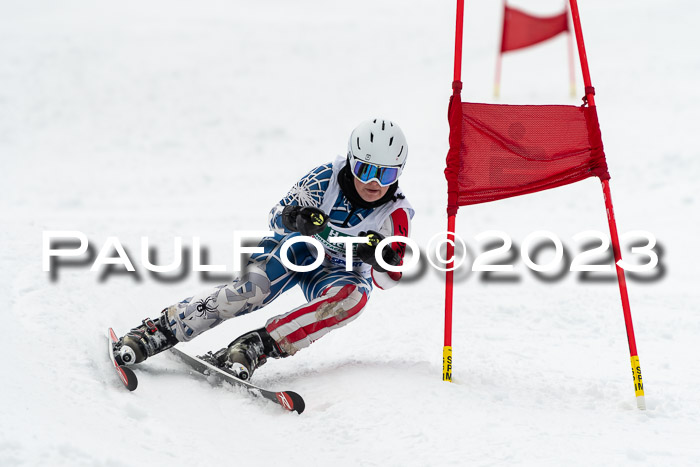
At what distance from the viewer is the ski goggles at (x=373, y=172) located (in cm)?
407

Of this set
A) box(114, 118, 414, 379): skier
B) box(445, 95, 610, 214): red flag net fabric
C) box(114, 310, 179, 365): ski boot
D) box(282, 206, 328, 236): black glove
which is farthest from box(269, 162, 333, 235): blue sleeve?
box(114, 310, 179, 365): ski boot

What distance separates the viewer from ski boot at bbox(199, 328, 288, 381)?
410cm

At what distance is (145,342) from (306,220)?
3.94 ft

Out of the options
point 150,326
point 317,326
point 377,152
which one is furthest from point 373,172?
point 150,326

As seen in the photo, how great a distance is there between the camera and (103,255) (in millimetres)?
6156

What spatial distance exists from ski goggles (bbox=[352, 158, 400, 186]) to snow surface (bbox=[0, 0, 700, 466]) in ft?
3.78

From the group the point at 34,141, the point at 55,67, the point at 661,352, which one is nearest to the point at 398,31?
the point at 55,67

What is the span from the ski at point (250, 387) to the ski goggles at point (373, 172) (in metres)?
1.29

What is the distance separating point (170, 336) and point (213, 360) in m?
0.30

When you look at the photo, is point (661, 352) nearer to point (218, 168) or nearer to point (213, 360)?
point (213, 360)

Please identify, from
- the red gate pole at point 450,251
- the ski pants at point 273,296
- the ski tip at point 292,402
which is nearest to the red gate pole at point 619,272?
the red gate pole at point 450,251

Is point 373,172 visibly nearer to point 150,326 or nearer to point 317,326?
point 317,326

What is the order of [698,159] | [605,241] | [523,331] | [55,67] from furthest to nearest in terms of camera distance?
[55,67], [698,159], [605,241], [523,331]

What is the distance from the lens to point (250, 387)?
3936 millimetres
